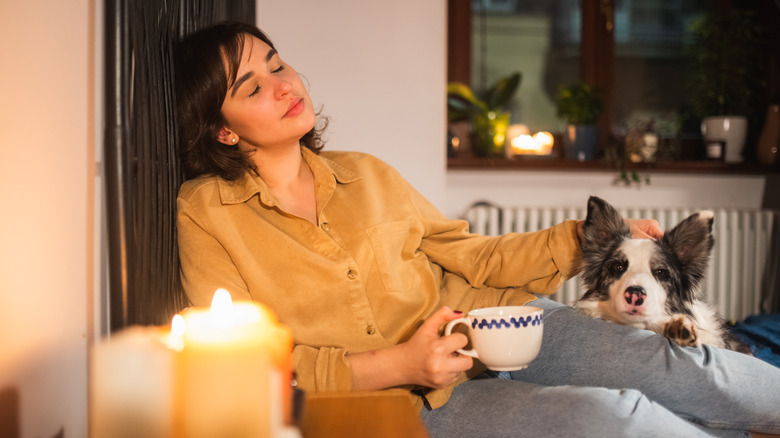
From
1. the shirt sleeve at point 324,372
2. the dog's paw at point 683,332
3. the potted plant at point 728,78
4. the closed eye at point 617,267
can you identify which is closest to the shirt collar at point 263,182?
the shirt sleeve at point 324,372

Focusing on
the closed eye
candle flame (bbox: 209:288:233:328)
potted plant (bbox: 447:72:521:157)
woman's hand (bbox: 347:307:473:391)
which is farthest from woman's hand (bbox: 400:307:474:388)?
potted plant (bbox: 447:72:521:157)

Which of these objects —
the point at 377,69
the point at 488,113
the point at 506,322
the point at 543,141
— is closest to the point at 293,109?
the point at 506,322

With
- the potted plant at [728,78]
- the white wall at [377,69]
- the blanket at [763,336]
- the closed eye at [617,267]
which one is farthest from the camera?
the potted plant at [728,78]

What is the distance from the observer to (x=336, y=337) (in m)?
1.20

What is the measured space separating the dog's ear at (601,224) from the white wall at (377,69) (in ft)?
3.22

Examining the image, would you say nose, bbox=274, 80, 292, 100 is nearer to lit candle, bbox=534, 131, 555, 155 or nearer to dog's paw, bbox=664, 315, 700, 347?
dog's paw, bbox=664, 315, 700, 347

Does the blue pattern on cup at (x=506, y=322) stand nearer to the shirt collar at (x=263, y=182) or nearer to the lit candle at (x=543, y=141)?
the shirt collar at (x=263, y=182)

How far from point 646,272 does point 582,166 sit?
179 cm

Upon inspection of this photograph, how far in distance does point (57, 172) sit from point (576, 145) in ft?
9.29

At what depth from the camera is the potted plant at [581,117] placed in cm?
315

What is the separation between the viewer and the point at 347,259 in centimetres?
122

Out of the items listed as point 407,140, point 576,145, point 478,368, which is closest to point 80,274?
point 478,368

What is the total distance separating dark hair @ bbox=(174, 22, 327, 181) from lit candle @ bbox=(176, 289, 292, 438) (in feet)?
2.77

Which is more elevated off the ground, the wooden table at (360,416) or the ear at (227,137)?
the ear at (227,137)
